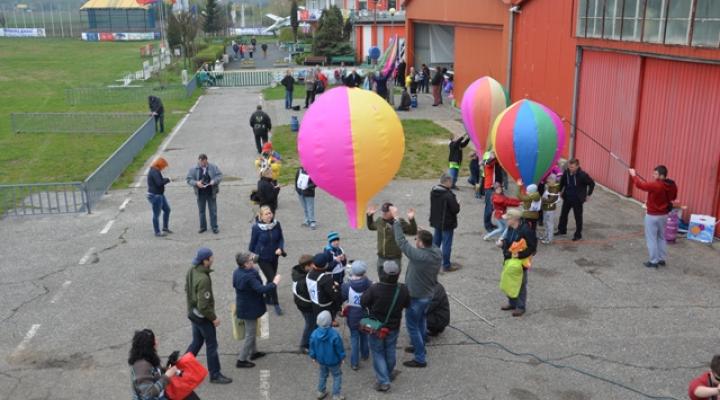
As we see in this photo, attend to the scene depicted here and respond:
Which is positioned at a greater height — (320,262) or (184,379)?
(320,262)

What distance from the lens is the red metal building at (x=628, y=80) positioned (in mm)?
12641

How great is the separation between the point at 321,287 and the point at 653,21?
408 inches

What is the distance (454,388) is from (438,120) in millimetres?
19296

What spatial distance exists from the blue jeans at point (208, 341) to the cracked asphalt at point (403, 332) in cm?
24

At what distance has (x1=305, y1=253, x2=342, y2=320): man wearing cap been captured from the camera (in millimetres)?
7523

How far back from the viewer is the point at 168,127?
2505cm

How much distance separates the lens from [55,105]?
3117cm

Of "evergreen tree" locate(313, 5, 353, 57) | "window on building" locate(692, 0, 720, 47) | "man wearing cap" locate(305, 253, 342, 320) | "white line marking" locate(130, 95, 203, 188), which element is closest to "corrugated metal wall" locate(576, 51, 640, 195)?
"window on building" locate(692, 0, 720, 47)

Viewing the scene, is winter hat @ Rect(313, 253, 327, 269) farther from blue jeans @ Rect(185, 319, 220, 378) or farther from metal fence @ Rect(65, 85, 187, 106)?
metal fence @ Rect(65, 85, 187, 106)

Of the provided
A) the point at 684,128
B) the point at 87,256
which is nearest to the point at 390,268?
the point at 87,256

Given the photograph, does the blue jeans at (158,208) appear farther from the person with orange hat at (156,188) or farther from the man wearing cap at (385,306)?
the man wearing cap at (385,306)

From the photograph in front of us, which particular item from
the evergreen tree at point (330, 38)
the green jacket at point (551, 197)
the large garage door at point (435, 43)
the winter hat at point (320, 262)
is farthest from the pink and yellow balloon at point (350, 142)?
the evergreen tree at point (330, 38)

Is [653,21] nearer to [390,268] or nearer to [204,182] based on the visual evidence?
[204,182]

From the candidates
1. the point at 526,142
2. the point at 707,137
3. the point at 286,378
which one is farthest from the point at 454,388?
the point at 707,137
